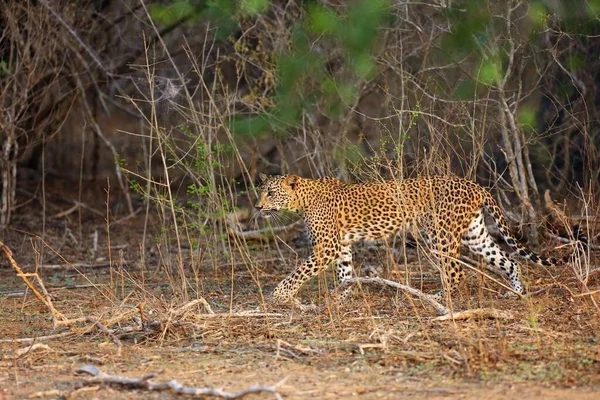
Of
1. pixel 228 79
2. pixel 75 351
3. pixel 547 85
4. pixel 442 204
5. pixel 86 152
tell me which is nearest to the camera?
pixel 75 351

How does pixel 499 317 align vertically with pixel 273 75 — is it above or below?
below

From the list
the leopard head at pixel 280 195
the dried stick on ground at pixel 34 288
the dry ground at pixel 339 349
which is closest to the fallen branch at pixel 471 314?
the dry ground at pixel 339 349

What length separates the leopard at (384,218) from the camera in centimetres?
970

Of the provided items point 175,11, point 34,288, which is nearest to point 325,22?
point 175,11

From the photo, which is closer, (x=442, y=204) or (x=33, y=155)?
(x=442, y=204)

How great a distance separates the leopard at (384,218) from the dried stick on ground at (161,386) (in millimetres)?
3068

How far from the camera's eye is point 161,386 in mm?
6281

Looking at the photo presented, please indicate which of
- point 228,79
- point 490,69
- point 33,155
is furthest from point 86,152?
point 490,69

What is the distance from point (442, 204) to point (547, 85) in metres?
3.51

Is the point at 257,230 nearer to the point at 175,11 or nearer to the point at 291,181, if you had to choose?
the point at 291,181

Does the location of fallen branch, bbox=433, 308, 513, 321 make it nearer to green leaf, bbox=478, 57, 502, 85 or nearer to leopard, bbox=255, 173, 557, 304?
leopard, bbox=255, 173, 557, 304

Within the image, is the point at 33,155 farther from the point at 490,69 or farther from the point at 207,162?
the point at 490,69

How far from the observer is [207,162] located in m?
10.7

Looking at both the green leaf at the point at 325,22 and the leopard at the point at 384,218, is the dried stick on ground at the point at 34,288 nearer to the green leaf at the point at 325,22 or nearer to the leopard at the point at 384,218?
the leopard at the point at 384,218
